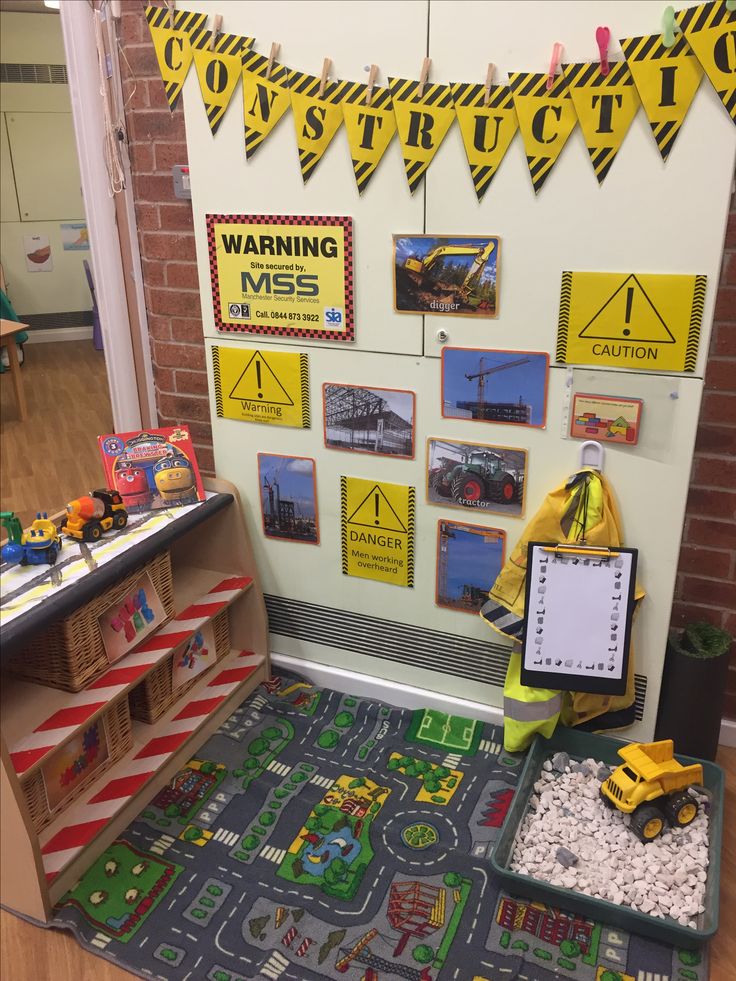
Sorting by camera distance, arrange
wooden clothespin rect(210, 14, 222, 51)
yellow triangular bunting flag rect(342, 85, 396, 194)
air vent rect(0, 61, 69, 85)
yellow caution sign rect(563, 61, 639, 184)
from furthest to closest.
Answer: air vent rect(0, 61, 69, 85) < wooden clothespin rect(210, 14, 222, 51) < yellow triangular bunting flag rect(342, 85, 396, 194) < yellow caution sign rect(563, 61, 639, 184)

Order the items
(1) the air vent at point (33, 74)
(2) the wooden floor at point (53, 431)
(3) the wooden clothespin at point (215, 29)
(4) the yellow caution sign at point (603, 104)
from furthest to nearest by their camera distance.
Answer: (1) the air vent at point (33, 74), (2) the wooden floor at point (53, 431), (3) the wooden clothespin at point (215, 29), (4) the yellow caution sign at point (603, 104)

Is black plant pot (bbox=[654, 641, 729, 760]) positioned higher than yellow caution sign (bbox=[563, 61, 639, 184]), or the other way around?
yellow caution sign (bbox=[563, 61, 639, 184])

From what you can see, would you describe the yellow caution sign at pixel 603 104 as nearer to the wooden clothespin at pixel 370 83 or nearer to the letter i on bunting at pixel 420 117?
the letter i on bunting at pixel 420 117

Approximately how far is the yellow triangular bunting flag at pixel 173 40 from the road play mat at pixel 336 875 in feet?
5.82

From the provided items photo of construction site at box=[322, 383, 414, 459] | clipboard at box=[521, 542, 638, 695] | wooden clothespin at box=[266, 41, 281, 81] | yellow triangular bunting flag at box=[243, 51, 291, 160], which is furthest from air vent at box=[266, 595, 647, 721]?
wooden clothespin at box=[266, 41, 281, 81]

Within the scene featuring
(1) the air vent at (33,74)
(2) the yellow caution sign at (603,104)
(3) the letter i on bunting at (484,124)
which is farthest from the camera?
(1) the air vent at (33,74)

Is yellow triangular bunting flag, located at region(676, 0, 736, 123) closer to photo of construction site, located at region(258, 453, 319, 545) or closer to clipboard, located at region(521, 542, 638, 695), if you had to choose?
clipboard, located at region(521, 542, 638, 695)

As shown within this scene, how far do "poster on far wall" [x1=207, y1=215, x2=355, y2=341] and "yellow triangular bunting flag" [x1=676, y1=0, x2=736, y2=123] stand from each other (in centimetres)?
84

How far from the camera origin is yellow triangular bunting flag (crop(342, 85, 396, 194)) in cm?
187

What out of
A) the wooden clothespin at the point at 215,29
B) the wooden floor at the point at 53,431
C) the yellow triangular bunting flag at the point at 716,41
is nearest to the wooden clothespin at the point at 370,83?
the wooden clothespin at the point at 215,29

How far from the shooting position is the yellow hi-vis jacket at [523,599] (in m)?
1.95

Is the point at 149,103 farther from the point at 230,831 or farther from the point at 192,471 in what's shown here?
the point at 230,831

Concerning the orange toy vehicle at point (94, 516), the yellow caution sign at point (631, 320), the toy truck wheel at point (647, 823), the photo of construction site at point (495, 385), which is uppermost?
the yellow caution sign at point (631, 320)

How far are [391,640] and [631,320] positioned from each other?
1.15m
